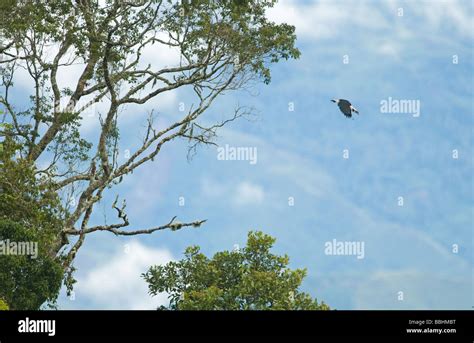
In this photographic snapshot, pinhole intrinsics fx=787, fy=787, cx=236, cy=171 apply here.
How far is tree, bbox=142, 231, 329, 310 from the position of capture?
17156 mm

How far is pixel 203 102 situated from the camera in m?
21.0

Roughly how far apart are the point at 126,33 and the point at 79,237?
17.9 ft

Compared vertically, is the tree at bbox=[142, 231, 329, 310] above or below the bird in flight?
below

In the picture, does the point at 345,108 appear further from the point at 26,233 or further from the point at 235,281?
the point at 26,233

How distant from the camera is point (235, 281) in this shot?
58.6 ft
